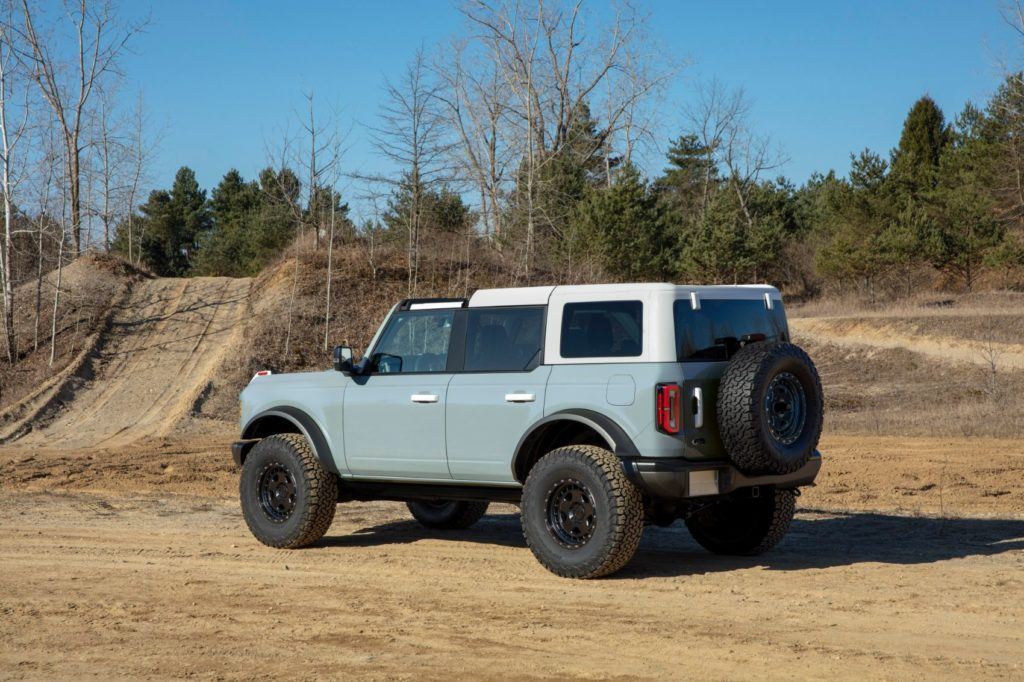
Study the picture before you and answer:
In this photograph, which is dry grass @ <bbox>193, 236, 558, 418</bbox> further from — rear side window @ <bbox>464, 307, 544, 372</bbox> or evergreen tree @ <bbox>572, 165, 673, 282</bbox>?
rear side window @ <bbox>464, 307, 544, 372</bbox>

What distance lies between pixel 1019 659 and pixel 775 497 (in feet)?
10.9

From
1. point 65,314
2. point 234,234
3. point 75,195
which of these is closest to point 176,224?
point 234,234

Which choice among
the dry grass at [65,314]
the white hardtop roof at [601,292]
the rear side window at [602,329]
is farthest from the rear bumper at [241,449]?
the dry grass at [65,314]

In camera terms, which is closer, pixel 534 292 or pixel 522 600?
pixel 522 600

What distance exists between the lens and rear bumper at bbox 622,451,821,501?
7.92m

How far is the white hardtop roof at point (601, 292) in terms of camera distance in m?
8.36

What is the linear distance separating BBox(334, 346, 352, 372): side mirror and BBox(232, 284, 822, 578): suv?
0.8 inches

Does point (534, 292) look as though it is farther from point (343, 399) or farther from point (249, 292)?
point (249, 292)

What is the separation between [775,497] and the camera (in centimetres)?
938

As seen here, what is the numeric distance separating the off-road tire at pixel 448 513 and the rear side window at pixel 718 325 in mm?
3791

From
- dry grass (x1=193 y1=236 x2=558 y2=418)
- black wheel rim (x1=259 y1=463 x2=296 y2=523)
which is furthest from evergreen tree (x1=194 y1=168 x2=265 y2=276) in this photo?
black wheel rim (x1=259 y1=463 x2=296 y2=523)

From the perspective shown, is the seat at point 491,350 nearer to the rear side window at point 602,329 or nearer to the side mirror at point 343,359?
the rear side window at point 602,329

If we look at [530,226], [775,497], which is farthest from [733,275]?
[775,497]

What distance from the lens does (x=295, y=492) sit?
10125 mm
